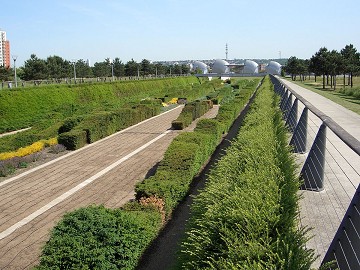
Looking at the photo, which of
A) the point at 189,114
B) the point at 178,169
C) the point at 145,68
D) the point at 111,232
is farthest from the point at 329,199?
the point at 145,68

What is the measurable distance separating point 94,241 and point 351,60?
2167 inches

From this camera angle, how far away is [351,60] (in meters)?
52.4

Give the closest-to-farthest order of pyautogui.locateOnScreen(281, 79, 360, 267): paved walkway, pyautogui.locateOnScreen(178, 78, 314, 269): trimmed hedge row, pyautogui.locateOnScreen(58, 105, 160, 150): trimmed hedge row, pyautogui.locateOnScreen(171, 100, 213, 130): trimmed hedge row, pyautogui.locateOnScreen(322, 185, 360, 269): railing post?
pyautogui.locateOnScreen(178, 78, 314, 269): trimmed hedge row → pyautogui.locateOnScreen(322, 185, 360, 269): railing post → pyautogui.locateOnScreen(281, 79, 360, 267): paved walkway → pyautogui.locateOnScreen(58, 105, 160, 150): trimmed hedge row → pyautogui.locateOnScreen(171, 100, 213, 130): trimmed hedge row

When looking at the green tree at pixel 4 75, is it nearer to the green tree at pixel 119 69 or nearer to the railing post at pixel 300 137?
the green tree at pixel 119 69

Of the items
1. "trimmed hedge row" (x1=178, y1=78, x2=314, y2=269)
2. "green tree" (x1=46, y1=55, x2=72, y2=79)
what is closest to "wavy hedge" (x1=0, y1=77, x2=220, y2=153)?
"trimmed hedge row" (x1=178, y1=78, x2=314, y2=269)

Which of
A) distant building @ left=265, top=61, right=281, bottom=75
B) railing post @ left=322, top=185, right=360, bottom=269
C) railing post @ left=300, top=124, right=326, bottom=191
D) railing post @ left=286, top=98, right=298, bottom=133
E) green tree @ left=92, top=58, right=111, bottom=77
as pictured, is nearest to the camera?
railing post @ left=322, top=185, right=360, bottom=269

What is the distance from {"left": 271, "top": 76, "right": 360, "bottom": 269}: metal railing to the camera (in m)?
3.17

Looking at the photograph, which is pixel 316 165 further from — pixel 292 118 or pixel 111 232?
pixel 292 118

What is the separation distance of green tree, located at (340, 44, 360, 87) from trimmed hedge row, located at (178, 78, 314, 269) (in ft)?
160

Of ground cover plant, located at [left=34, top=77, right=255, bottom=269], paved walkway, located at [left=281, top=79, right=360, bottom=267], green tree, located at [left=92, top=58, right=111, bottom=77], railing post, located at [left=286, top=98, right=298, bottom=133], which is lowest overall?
ground cover plant, located at [left=34, top=77, right=255, bottom=269]

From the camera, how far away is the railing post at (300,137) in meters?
7.59

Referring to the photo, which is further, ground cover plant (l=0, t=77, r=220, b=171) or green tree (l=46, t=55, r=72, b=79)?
green tree (l=46, t=55, r=72, b=79)

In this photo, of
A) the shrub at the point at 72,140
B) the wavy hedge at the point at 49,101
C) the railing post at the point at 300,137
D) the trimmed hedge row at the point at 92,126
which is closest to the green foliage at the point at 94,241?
the railing post at the point at 300,137

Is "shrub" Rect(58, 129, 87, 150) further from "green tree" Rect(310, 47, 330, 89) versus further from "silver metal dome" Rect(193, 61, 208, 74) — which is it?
"silver metal dome" Rect(193, 61, 208, 74)
